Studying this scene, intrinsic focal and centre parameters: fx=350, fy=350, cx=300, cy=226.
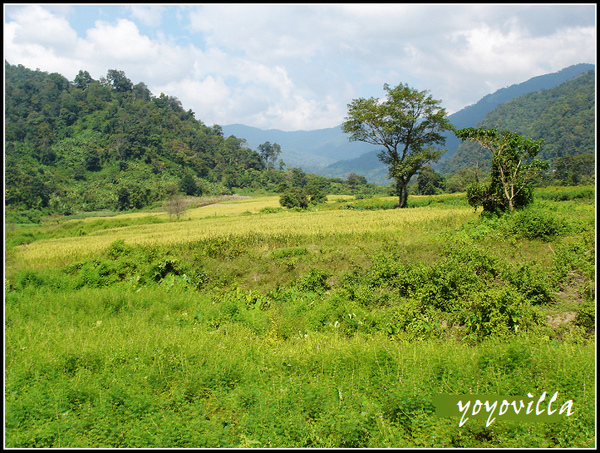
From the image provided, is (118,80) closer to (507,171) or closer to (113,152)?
(113,152)

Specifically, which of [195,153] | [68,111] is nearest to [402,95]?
[195,153]

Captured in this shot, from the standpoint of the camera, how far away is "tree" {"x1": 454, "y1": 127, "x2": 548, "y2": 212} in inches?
518

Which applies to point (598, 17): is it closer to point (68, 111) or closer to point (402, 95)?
point (402, 95)

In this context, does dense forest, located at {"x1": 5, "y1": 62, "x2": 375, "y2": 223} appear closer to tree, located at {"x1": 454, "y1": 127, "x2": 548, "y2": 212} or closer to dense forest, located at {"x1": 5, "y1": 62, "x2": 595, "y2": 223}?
dense forest, located at {"x1": 5, "y1": 62, "x2": 595, "y2": 223}

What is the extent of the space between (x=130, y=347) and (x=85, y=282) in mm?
5567

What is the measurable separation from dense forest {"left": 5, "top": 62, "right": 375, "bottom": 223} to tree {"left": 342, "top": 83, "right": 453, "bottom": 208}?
17.3 meters

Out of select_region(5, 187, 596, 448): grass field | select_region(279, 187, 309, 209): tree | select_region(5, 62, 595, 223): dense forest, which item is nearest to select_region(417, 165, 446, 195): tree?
select_region(5, 62, 595, 223): dense forest

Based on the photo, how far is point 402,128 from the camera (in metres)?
30.3

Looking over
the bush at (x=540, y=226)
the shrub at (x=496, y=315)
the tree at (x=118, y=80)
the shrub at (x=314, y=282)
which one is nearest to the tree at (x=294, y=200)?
the bush at (x=540, y=226)

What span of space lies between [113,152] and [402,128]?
67.8 meters

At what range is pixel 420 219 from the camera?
1736 centimetres

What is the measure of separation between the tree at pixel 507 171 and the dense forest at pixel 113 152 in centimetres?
3333

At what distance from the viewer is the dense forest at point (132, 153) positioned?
54125 millimetres

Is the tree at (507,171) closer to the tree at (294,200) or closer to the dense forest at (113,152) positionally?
the tree at (294,200)
